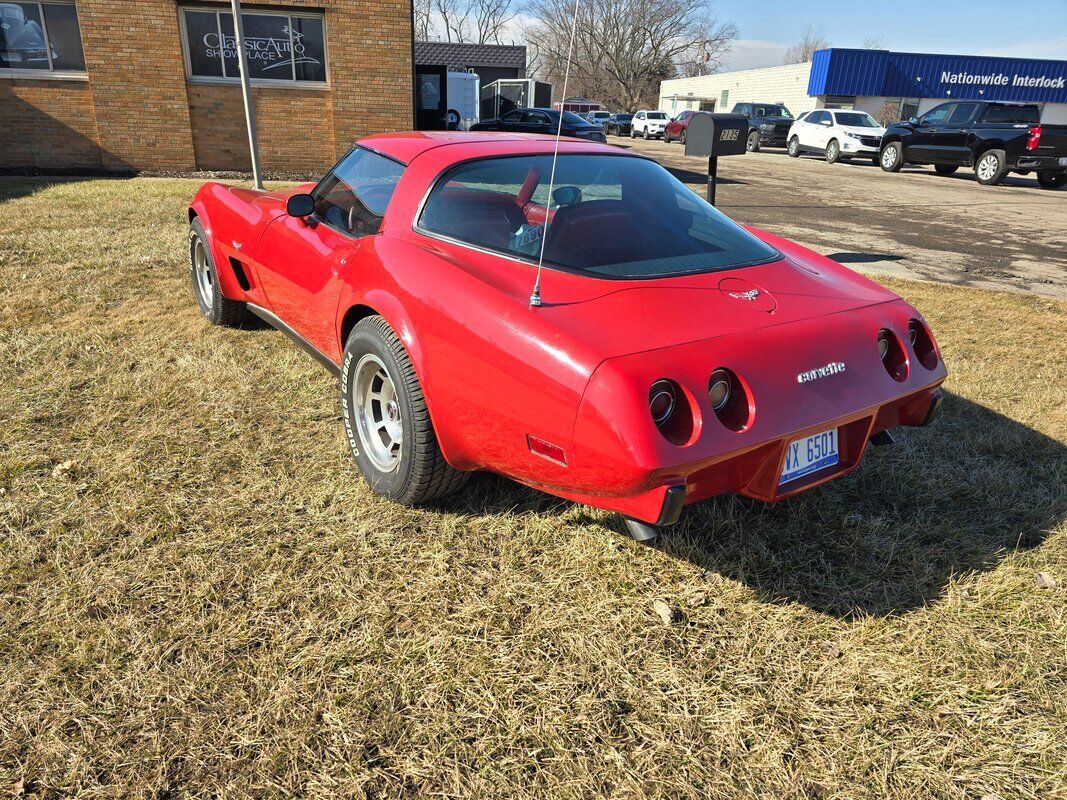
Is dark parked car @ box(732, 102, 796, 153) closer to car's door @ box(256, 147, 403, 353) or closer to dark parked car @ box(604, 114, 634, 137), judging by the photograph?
dark parked car @ box(604, 114, 634, 137)

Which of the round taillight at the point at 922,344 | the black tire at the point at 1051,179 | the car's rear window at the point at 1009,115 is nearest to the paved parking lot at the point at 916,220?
the black tire at the point at 1051,179

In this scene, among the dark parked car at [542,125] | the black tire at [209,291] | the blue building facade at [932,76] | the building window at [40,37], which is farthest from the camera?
the blue building facade at [932,76]

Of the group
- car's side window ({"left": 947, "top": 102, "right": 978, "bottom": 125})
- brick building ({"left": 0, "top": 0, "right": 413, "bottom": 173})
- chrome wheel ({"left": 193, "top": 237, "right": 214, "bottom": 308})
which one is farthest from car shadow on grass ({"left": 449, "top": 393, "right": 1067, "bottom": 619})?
car's side window ({"left": 947, "top": 102, "right": 978, "bottom": 125})

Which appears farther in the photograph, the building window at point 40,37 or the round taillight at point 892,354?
the building window at point 40,37

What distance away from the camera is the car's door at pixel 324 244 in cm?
314

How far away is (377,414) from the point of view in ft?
9.92

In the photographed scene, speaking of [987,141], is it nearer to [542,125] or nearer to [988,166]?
[988,166]

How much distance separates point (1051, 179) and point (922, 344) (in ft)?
62.4

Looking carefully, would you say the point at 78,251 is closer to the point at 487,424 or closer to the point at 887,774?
the point at 487,424

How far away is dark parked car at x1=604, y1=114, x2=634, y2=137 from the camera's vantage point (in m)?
42.2

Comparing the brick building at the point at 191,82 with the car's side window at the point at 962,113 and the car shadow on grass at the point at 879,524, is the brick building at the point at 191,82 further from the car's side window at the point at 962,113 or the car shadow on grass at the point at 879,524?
the car's side window at the point at 962,113

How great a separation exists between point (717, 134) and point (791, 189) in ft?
30.3

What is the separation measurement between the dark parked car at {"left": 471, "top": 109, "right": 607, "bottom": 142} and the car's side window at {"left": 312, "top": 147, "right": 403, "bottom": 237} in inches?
619

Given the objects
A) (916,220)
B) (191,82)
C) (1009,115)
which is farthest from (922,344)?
(1009,115)
